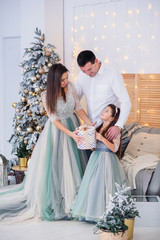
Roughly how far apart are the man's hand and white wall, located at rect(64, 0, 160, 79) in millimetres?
1779

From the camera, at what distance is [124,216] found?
304cm

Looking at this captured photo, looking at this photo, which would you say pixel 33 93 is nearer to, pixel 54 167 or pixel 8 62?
pixel 54 167

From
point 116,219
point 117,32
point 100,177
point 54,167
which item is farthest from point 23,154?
point 116,219

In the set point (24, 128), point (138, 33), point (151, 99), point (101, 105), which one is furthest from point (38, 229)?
point (138, 33)

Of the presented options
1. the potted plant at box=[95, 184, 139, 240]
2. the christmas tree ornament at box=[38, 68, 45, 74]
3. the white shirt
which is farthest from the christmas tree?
the potted plant at box=[95, 184, 139, 240]

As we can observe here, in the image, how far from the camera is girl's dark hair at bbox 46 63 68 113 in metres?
3.75

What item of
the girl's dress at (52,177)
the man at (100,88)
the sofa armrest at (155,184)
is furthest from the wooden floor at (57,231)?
the man at (100,88)

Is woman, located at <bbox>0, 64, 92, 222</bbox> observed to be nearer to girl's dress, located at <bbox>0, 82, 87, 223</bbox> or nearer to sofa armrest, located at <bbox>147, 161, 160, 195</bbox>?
girl's dress, located at <bbox>0, 82, 87, 223</bbox>

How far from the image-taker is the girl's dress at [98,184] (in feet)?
11.5

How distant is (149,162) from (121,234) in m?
1.36

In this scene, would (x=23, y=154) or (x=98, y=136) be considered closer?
(x=98, y=136)

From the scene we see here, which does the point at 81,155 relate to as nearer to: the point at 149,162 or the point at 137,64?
the point at 149,162

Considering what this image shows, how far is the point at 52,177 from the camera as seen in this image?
378 cm

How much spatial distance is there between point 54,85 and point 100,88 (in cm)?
47
